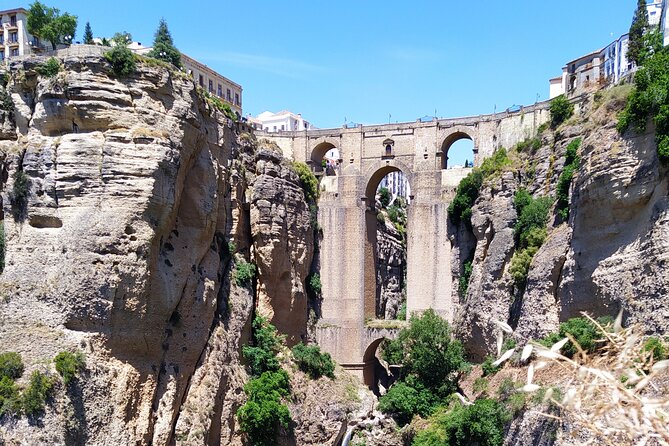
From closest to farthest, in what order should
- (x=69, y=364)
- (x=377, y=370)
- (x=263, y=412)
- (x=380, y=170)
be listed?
1. (x=69, y=364)
2. (x=263, y=412)
3. (x=380, y=170)
4. (x=377, y=370)

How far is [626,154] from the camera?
75.0 ft

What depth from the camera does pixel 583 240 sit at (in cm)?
2542

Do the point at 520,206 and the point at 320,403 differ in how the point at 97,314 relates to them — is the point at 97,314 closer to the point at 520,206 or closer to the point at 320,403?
the point at 320,403

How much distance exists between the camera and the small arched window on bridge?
39.8 m

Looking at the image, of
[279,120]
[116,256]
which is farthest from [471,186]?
[279,120]

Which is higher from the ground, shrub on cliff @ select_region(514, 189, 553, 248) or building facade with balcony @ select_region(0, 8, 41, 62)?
building facade with balcony @ select_region(0, 8, 41, 62)

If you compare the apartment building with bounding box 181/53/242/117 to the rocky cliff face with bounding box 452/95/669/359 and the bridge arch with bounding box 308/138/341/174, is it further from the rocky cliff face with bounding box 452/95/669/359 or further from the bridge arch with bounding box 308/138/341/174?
the rocky cliff face with bounding box 452/95/669/359

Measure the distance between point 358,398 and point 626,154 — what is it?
62.4 ft

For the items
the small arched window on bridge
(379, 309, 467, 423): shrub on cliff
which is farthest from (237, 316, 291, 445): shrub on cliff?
the small arched window on bridge

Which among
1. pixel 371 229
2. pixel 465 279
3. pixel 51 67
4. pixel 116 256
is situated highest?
pixel 51 67

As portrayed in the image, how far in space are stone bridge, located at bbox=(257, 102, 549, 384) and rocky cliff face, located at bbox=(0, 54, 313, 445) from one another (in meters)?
9.97

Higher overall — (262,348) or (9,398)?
(9,398)

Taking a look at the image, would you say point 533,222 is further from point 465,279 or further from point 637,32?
point 637,32

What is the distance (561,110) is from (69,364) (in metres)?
27.2
